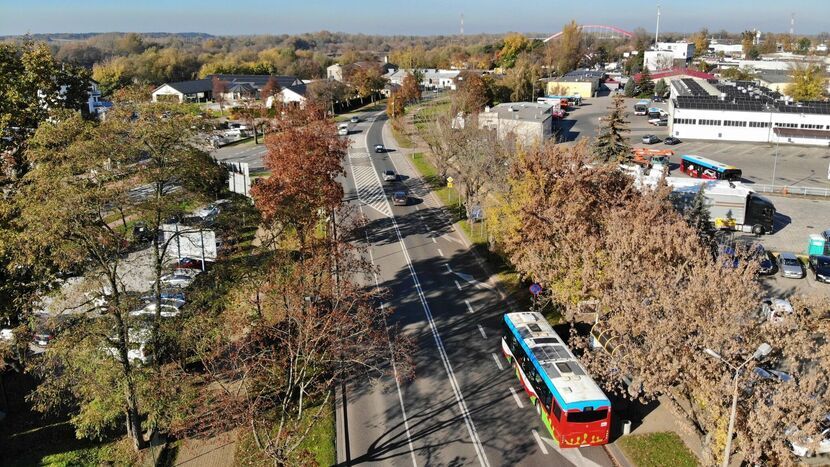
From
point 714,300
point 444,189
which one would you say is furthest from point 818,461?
point 444,189

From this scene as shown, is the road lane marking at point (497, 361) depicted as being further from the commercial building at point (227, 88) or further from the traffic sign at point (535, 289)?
the commercial building at point (227, 88)

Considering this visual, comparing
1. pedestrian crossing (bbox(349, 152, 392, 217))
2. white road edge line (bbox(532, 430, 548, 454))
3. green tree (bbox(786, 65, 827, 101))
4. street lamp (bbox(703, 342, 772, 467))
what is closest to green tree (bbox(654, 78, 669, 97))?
green tree (bbox(786, 65, 827, 101))

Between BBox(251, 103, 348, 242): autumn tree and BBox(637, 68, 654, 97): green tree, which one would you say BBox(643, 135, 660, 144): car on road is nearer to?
BBox(637, 68, 654, 97): green tree

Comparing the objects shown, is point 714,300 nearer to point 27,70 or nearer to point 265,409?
point 265,409

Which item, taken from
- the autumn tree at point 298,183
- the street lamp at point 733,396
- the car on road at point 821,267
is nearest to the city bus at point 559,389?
the street lamp at point 733,396

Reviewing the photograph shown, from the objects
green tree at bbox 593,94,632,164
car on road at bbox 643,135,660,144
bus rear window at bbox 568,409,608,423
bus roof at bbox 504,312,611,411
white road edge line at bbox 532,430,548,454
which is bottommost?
white road edge line at bbox 532,430,548,454

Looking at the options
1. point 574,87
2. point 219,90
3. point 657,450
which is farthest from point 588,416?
point 574,87
